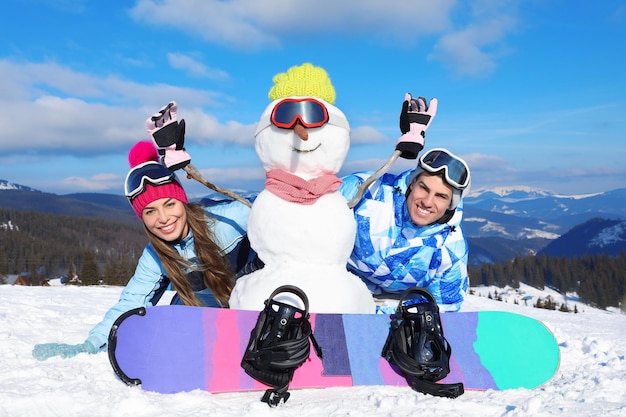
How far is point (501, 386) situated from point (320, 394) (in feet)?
2.95

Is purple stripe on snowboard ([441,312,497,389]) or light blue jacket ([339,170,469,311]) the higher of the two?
light blue jacket ([339,170,469,311])

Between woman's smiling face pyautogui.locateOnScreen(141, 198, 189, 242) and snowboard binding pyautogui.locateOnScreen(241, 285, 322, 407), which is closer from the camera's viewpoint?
snowboard binding pyautogui.locateOnScreen(241, 285, 322, 407)

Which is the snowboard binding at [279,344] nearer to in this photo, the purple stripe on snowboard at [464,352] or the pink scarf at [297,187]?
the pink scarf at [297,187]

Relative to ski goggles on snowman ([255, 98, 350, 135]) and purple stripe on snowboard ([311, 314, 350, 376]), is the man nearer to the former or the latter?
ski goggles on snowman ([255, 98, 350, 135])

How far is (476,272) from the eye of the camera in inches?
3233

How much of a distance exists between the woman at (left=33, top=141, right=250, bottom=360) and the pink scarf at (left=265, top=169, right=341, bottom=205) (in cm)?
55

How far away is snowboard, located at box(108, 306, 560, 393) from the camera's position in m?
2.31

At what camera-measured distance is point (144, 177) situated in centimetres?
306

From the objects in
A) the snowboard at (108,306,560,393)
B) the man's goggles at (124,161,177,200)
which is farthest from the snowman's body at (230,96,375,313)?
A: the man's goggles at (124,161,177,200)

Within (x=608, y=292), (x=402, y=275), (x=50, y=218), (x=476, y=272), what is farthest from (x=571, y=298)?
(x=50, y=218)

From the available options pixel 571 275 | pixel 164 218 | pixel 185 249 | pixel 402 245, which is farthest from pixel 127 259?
pixel 571 275

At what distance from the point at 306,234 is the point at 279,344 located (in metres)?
0.66

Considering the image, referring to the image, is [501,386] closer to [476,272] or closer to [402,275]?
[402,275]

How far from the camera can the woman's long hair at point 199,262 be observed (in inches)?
124
